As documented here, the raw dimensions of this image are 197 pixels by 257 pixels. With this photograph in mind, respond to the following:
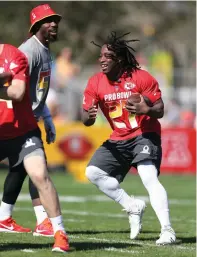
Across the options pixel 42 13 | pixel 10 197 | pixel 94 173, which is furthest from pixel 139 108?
pixel 10 197

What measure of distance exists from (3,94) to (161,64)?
2315cm

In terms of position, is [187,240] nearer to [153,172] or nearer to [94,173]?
[153,172]

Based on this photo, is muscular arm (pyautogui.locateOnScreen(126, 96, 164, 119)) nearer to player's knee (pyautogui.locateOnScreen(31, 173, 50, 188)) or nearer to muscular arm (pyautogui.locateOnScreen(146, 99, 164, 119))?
muscular arm (pyautogui.locateOnScreen(146, 99, 164, 119))

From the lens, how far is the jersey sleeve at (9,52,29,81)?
812cm

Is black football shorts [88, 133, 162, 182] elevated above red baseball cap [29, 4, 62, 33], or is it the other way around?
red baseball cap [29, 4, 62, 33]

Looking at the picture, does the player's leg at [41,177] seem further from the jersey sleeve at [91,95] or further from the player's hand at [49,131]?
the player's hand at [49,131]

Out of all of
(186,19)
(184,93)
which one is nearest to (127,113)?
(184,93)

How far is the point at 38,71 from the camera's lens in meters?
9.98

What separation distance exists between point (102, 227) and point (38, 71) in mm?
2306

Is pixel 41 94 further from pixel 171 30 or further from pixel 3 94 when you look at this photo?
pixel 171 30

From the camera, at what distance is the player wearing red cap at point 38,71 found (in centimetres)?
997

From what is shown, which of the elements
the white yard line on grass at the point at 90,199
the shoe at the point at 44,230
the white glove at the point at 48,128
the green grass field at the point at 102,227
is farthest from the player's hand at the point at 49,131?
the white yard line on grass at the point at 90,199

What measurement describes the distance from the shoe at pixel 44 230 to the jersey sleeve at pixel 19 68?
2.48 metres

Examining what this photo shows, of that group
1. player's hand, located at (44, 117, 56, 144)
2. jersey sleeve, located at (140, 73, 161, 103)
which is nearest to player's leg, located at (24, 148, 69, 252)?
jersey sleeve, located at (140, 73, 161, 103)
